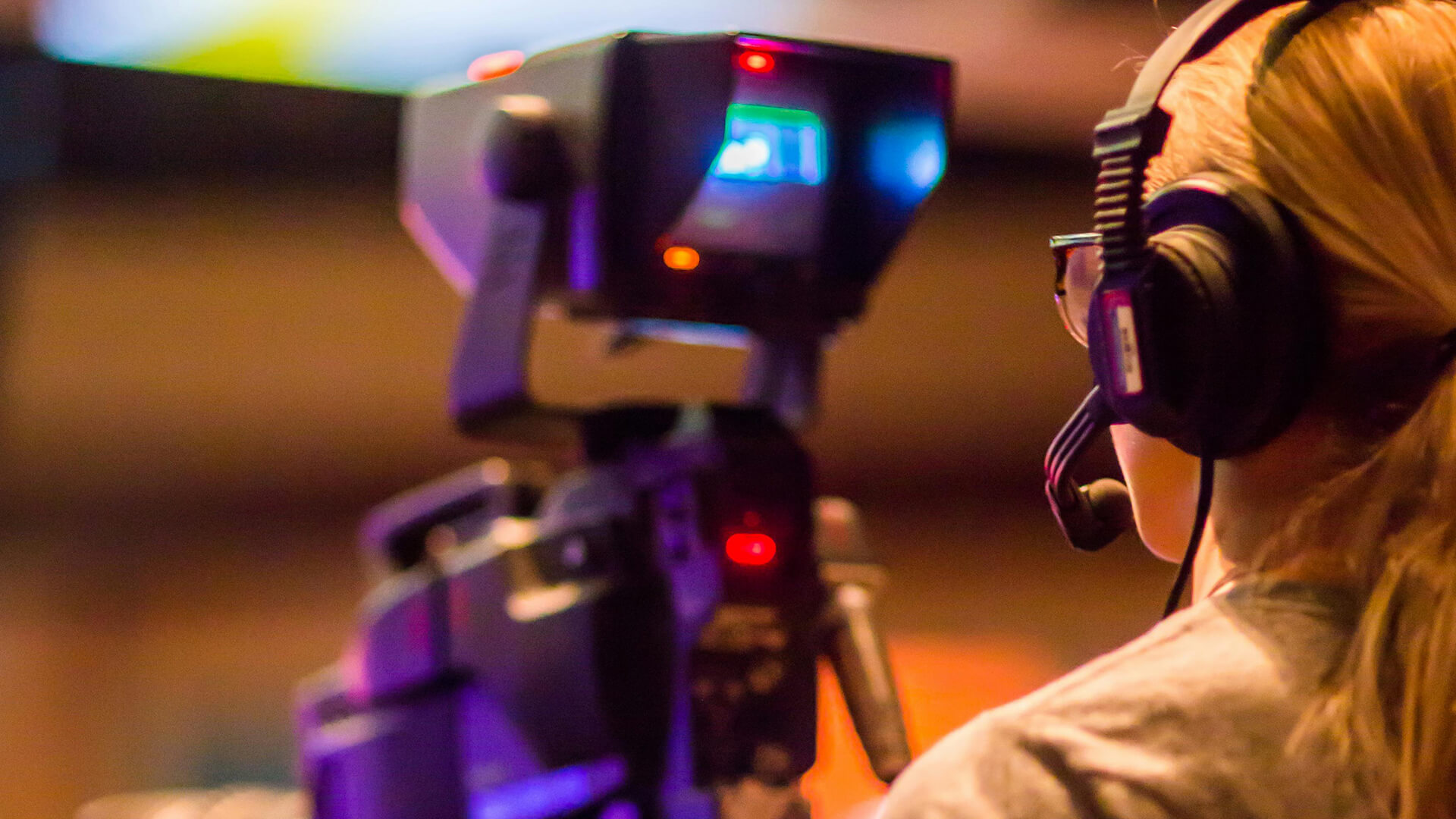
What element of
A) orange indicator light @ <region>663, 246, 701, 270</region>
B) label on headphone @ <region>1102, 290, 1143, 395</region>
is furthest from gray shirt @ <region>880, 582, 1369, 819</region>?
orange indicator light @ <region>663, 246, 701, 270</region>

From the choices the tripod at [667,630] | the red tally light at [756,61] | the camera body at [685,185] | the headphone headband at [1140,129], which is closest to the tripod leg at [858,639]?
the tripod at [667,630]

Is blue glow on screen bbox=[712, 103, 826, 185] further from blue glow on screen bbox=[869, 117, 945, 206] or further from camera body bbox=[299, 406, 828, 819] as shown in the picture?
camera body bbox=[299, 406, 828, 819]

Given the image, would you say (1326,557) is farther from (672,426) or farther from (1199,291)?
(672,426)

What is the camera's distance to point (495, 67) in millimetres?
1217

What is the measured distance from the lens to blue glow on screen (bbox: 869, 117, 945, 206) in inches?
43.2

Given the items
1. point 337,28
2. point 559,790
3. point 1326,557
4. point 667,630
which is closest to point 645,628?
point 667,630

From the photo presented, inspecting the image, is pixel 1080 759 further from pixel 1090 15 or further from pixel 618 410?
pixel 1090 15

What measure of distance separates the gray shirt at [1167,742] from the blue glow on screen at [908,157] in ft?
2.07

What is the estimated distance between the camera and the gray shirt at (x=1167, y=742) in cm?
50

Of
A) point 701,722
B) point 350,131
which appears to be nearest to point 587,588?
point 701,722

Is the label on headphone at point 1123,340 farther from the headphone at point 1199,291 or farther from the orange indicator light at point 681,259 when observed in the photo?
the orange indicator light at point 681,259

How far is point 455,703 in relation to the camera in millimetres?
1265

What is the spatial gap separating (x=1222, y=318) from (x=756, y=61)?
562 mm

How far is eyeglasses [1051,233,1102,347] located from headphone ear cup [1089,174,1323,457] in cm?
9
